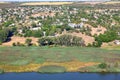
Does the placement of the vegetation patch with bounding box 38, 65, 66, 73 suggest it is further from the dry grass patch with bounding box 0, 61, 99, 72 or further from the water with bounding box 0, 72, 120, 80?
the water with bounding box 0, 72, 120, 80

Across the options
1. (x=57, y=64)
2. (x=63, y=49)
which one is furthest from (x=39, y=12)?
(x=57, y=64)

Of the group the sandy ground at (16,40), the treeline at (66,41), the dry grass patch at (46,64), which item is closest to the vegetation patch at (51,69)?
the dry grass patch at (46,64)

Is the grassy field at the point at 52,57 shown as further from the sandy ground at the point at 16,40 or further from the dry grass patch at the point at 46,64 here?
the sandy ground at the point at 16,40

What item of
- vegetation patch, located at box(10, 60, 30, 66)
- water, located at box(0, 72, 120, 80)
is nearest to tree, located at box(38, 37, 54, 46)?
vegetation patch, located at box(10, 60, 30, 66)

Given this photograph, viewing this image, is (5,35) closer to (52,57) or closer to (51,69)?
(52,57)

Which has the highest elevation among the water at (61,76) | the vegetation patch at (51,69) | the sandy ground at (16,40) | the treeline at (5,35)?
the treeline at (5,35)

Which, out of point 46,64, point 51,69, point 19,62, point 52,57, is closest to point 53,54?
point 52,57

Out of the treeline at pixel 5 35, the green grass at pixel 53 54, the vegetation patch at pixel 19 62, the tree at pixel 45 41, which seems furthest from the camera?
the treeline at pixel 5 35

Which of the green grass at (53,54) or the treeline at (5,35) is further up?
the treeline at (5,35)

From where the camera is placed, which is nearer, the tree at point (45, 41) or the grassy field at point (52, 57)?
the grassy field at point (52, 57)
